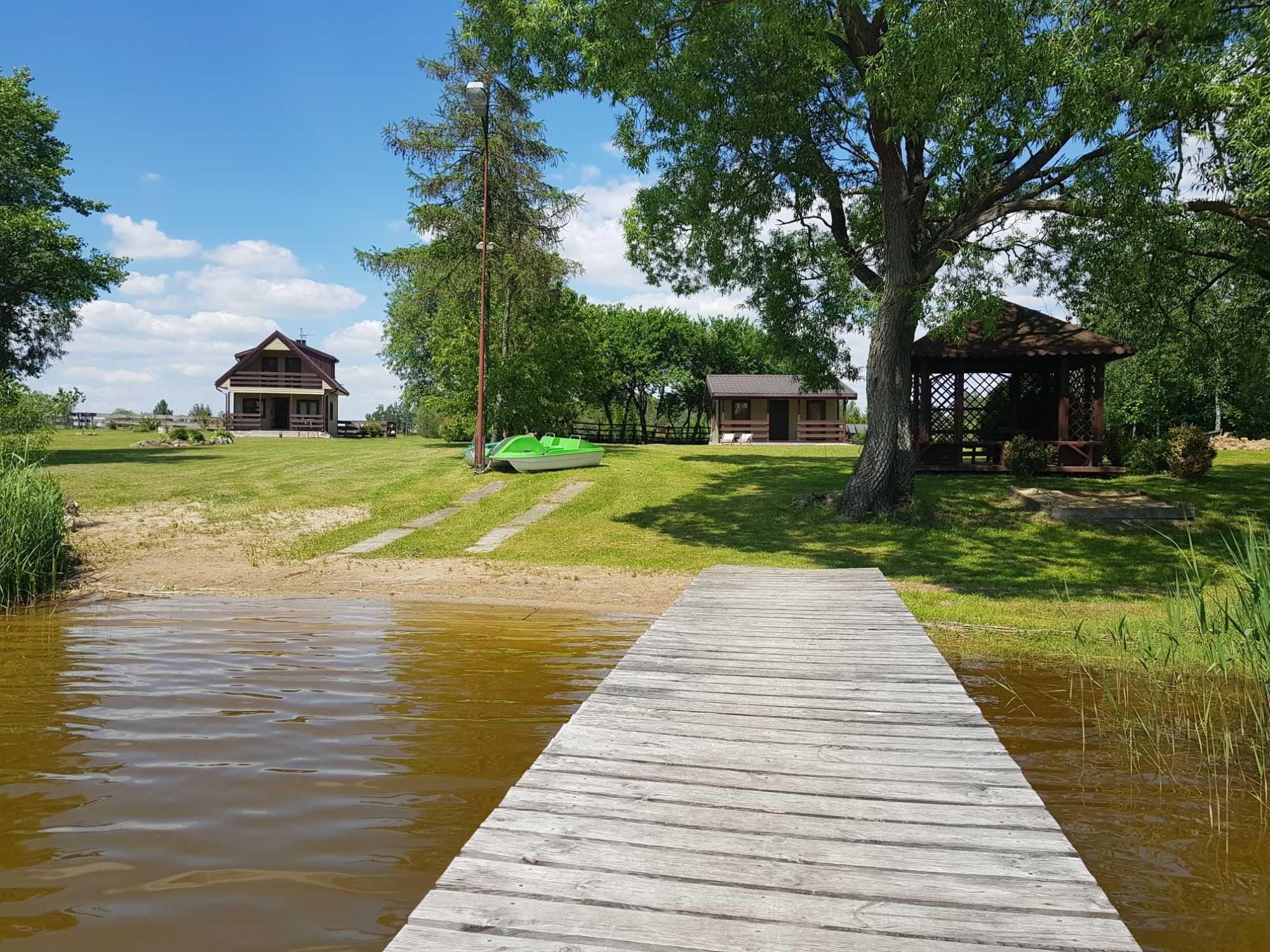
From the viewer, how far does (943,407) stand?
2341 cm

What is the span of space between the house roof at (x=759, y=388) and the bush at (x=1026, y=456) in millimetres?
25229

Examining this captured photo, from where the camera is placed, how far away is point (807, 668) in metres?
5.81

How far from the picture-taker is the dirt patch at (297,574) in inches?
450

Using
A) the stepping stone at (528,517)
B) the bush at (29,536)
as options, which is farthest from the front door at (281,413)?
the bush at (29,536)

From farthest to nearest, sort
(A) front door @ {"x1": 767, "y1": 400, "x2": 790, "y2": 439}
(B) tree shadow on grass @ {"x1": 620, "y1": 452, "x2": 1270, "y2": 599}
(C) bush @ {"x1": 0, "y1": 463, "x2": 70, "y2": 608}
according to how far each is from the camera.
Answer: (A) front door @ {"x1": 767, "y1": 400, "x2": 790, "y2": 439}
(B) tree shadow on grass @ {"x1": 620, "y1": 452, "x2": 1270, "y2": 599}
(C) bush @ {"x1": 0, "y1": 463, "x2": 70, "y2": 608}

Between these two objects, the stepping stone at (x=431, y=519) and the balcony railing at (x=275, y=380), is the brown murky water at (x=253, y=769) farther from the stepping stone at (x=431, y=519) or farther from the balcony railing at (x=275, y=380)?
the balcony railing at (x=275, y=380)

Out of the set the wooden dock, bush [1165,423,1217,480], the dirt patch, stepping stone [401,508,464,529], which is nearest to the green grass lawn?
stepping stone [401,508,464,529]

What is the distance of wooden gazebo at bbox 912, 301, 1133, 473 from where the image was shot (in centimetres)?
2184

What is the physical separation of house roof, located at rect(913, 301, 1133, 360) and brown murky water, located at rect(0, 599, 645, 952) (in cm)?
1646

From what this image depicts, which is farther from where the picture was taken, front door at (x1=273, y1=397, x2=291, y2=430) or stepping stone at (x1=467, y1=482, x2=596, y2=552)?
front door at (x1=273, y1=397, x2=291, y2=430)

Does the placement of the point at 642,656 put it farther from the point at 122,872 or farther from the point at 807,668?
the point at 122,872

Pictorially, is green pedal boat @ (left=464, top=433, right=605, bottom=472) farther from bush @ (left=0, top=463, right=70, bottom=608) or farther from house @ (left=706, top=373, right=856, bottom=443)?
house @ (left=706, top=373, right=856, bottom=443)

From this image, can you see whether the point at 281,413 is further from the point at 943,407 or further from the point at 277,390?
the point at 943,407

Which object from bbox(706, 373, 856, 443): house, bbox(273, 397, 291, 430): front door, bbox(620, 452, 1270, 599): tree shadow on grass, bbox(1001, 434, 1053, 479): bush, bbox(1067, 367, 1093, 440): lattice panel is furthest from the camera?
bbox(273, 397, 291, 430): front door
